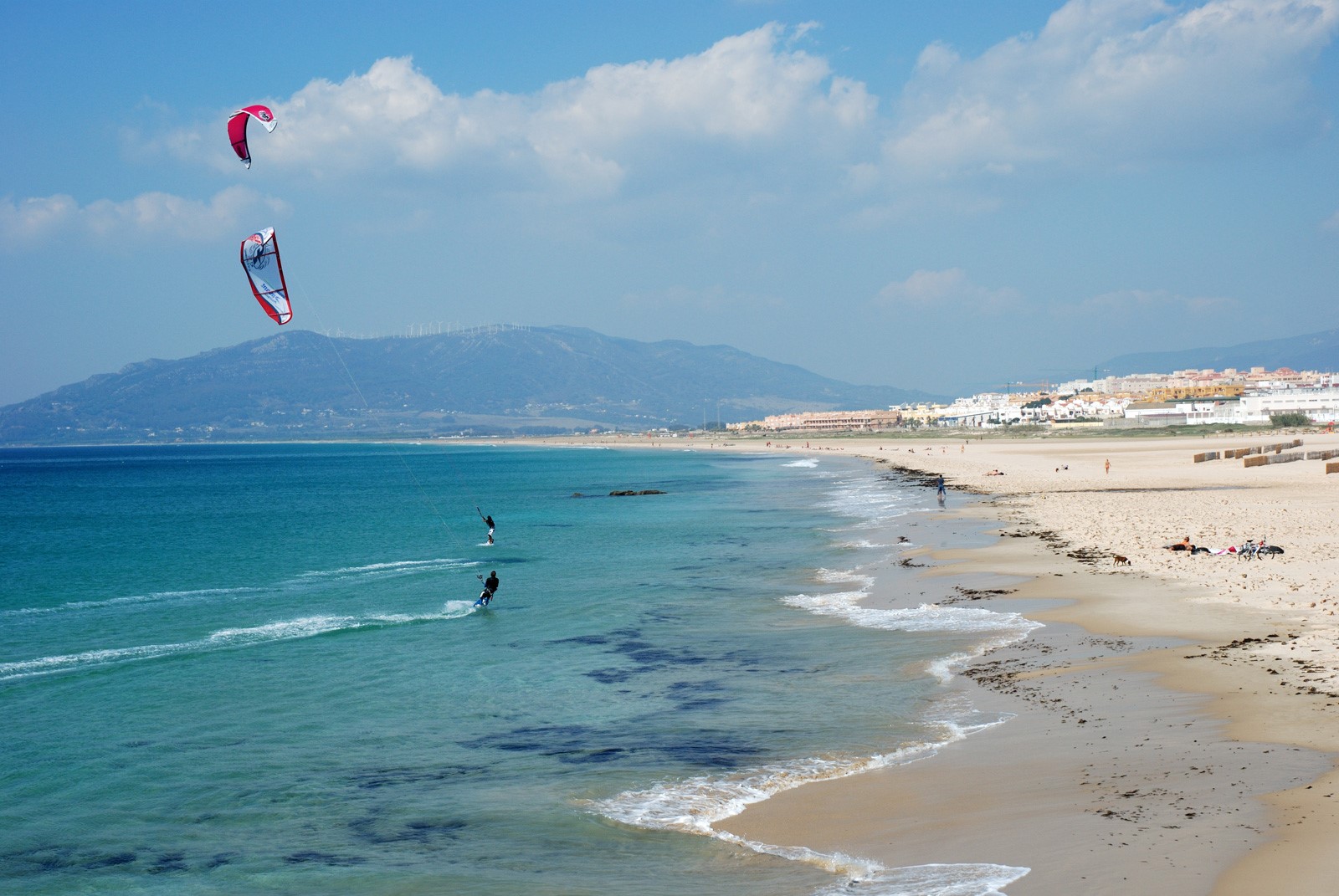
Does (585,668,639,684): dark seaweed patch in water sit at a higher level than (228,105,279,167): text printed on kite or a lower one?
lower

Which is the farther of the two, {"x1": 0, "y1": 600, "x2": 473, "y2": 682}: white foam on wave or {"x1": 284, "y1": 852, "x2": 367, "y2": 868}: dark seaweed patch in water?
{"x1": 0, "y1": 600, "x2": 473, "y2": 682}: white foam on wave

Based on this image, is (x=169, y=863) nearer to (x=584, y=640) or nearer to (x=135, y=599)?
(x=584, y=640)

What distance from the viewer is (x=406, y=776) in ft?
34.4

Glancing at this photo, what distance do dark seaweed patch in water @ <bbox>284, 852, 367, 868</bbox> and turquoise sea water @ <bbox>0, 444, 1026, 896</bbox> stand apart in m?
0.03

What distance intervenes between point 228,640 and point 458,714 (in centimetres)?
802

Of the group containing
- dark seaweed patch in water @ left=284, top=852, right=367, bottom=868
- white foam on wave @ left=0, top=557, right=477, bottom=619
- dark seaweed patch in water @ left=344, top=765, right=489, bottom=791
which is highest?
dark seaweed patch in water @ left=284, top=852, right=367, bottom=868

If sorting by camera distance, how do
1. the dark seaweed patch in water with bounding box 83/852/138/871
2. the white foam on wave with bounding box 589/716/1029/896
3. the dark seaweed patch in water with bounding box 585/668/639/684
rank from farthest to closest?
1. the dark seaweed patch in water with bounding box 585/668/639/684
2. the dark seaweed patch in water with bounding box 83/852/138/871
3. the white foam on wave with bounding box 589/716/1029/896

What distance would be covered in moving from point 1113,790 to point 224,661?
1418 centimetres

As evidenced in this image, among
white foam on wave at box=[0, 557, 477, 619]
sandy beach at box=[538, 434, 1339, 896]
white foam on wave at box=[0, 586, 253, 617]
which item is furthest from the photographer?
white foam on wave at box=[0, 557, 477, 619]

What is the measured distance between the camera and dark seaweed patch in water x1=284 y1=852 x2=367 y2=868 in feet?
26.9

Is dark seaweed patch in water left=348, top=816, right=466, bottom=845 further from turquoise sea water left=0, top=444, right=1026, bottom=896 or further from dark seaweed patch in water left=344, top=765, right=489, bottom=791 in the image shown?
dark seaweed patch in water left=344, top=765, right=489, bottom=791

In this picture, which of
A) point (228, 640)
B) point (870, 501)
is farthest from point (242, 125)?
point (870, 501)

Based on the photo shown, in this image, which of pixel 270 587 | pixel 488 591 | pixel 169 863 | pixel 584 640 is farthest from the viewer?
pixel 270 587

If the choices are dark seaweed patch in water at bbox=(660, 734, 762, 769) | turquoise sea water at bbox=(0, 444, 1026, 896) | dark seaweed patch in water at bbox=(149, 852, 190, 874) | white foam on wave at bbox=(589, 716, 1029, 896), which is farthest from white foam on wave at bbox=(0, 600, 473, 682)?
white foam on wave at bbox=(589, 716, 1029, 896)
